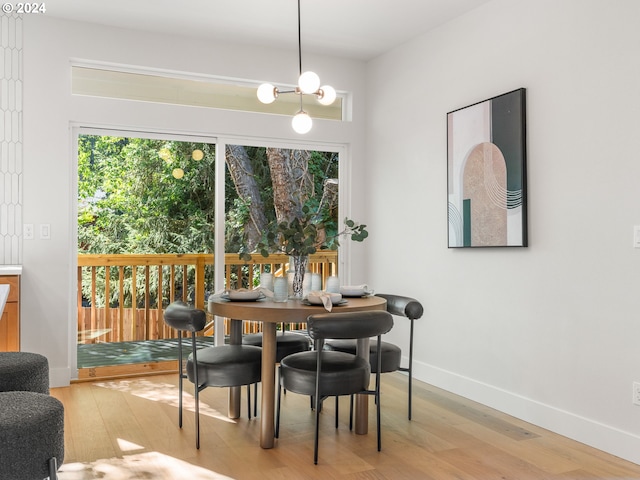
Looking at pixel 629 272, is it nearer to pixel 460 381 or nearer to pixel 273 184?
pixel 460 381

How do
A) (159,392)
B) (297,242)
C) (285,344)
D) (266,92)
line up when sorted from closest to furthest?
1. (297,242)
2. (266,92)
3. (285,344)
4. (159,392)

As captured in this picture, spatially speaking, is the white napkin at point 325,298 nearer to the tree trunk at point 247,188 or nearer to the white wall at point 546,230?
the white wall at point 546,230

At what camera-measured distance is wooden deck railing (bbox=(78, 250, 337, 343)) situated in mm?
4395

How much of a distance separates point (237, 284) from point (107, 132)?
5.33 feet

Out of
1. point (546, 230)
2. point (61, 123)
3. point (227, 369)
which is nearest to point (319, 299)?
point (227, 369)

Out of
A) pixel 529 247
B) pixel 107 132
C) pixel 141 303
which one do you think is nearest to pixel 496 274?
pixel 529 247

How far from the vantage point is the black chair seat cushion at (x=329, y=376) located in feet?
8.85

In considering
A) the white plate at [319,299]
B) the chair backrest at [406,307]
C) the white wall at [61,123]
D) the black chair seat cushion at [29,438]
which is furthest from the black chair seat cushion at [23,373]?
the chair backrest at [406,307]

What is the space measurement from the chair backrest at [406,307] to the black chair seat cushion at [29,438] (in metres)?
2.05

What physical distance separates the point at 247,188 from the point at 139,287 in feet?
4.02

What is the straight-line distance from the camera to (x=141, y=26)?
4277 millimetres

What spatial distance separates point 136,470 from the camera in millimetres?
2611

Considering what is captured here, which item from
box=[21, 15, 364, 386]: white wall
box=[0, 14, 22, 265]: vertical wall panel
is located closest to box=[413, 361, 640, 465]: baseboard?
box=[21, 15, 364, 386]: white wall

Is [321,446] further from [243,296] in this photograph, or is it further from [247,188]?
[247,188]
